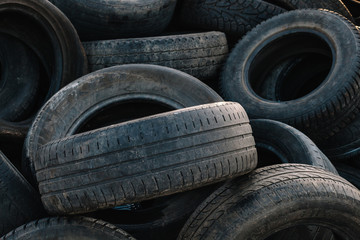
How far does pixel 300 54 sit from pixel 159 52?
4.36ft

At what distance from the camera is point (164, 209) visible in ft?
8.21

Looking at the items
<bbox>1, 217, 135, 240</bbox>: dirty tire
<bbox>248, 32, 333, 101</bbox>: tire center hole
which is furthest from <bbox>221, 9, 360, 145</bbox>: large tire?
<bbox>1, 217, 135, 240</bbox>: dirty tire

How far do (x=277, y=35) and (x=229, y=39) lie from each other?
670 millimetres

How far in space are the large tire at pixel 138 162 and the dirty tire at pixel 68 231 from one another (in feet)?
0.23

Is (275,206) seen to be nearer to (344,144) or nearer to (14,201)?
(14,201)

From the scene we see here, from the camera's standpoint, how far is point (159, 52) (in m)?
3.42

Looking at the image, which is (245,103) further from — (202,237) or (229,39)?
(202,237)

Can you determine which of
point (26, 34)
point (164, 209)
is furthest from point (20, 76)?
point (164, 209)

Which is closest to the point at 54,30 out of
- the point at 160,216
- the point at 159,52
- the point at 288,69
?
the point at 159,52

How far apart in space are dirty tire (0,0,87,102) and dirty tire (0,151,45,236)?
1.13m

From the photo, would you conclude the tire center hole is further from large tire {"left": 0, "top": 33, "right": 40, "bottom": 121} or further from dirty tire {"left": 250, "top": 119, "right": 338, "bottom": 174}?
large tire {"left": 0, "top": 33, "right": 40, "bottom": 121}

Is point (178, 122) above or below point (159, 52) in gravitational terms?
above

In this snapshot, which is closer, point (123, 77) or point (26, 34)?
point (123, 77)

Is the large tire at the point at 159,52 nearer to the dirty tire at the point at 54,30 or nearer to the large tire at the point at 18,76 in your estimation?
the dirty tire at the point at 54,30
